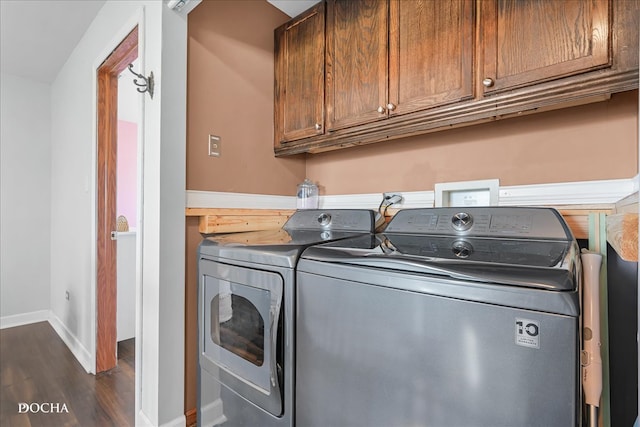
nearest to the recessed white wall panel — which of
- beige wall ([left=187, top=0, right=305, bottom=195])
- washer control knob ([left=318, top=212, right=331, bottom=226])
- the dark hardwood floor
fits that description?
the dark hardwood floor

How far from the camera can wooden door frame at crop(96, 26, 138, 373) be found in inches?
83.0

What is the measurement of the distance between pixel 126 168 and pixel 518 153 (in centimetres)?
465

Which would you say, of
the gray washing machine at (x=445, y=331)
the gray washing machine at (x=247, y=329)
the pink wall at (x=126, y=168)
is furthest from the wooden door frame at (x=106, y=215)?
the pink wall at (x=126, y=168)

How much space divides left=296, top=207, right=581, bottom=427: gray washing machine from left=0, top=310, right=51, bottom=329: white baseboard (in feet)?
11.7

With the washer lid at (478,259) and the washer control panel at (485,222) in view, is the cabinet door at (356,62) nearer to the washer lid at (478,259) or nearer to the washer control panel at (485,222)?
the washer control panel at (485,222)

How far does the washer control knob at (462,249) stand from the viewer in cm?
81

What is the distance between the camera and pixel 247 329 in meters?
1.18

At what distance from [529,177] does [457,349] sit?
3.24ft

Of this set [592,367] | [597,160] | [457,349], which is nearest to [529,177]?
[597,160]

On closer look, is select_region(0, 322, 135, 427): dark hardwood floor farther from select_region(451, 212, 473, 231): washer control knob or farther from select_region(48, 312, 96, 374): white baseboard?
select_region(451, 212, 473, 231): washer control knob

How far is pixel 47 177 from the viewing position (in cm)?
322

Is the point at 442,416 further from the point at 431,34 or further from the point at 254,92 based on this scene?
the point at 254,92

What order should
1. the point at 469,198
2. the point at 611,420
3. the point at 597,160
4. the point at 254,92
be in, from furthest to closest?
the point at 254,92
the point at 469,198
the point at 597,160
the point at 611,420

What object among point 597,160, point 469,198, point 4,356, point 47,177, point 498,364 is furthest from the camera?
point 47,177
